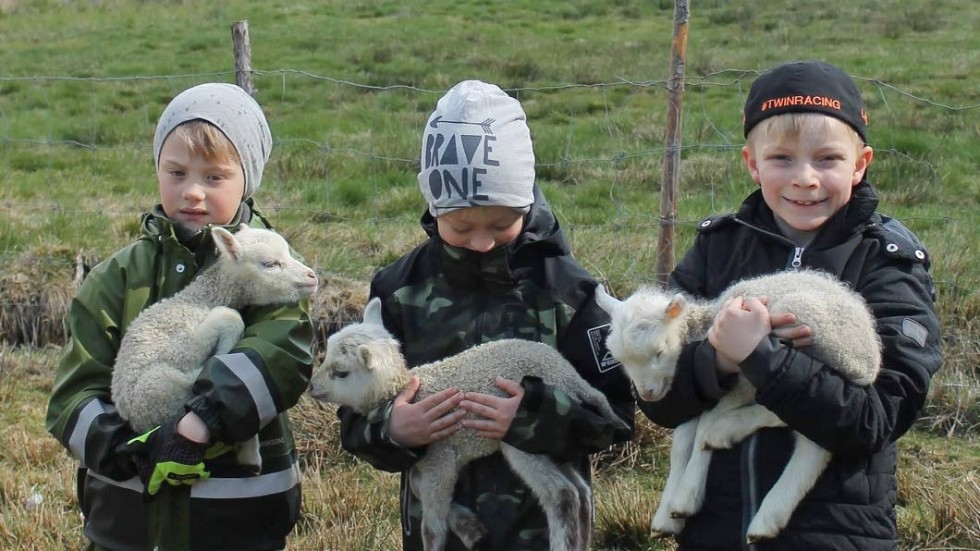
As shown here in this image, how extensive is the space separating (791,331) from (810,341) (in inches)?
2.5

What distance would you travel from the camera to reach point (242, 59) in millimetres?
7918

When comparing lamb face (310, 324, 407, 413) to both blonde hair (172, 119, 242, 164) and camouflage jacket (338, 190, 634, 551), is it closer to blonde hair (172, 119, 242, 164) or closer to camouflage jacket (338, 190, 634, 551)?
camouflage jacket (338, 190, 634, 551)

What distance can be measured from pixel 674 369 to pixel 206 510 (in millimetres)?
1616

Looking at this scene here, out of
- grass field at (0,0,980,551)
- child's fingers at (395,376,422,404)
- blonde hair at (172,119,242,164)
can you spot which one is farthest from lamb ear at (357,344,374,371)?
grass field at (0,0,980,551)

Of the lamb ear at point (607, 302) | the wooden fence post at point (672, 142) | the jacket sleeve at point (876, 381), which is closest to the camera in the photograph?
the jacket sleeve at point (876, 381)

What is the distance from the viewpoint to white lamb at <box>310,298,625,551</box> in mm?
3588

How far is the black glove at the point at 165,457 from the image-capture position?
3.54m

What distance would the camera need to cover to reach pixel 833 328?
3.18 m

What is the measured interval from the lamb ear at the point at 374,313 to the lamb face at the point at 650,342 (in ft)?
2.90

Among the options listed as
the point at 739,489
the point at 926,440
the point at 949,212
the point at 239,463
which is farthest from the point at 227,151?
the point at 949,212

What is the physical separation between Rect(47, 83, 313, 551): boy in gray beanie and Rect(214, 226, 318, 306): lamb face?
6cm

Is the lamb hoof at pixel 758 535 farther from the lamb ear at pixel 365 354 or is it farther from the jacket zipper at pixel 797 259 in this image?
the lamb ear at pixel 365 354

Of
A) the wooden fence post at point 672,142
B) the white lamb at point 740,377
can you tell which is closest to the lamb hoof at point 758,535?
the white lamb at point 740,377

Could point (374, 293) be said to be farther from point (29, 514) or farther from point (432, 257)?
point (29, 514)
